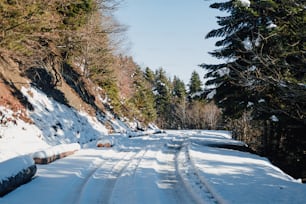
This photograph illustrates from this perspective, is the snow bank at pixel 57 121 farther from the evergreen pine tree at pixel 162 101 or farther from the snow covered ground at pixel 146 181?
the evergreen pine tree at pixel 162 101

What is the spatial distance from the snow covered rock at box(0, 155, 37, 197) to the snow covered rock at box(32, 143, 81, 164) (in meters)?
2.46

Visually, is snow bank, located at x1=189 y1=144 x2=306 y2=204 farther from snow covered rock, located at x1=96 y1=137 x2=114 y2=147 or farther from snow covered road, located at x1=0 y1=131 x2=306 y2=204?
snow covered rock, located at x1=96 y1=137 x2=114 y2=147

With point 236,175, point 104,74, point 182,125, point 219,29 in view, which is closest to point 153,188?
point 236,175

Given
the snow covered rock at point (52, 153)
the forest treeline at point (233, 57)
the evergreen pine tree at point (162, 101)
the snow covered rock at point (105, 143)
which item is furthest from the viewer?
the evergreen pine tree at point (162, 101)

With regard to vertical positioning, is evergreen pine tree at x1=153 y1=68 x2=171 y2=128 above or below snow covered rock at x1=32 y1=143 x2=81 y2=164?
above

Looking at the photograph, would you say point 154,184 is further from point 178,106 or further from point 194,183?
point 178,106

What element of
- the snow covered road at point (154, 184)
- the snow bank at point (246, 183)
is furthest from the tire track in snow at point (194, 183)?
the snow bank at point (246, 183)

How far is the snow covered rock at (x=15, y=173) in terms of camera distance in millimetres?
7742

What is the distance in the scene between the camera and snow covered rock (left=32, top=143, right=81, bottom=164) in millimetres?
12055

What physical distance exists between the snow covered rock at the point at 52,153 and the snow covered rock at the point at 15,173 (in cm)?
246

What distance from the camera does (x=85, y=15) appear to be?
67.6 feet

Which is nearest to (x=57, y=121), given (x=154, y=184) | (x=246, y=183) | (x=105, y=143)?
(x=105, y=143)

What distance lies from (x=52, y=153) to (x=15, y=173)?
15.4 feet

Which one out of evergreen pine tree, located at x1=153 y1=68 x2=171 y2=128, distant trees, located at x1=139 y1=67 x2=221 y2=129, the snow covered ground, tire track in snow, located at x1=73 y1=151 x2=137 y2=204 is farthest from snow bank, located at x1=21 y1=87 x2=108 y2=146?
evergreen pine tree, located at x1=153 y1=68 x2=171 y2=128
